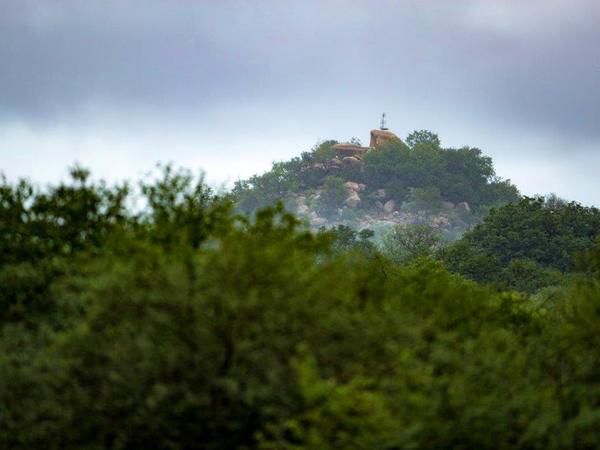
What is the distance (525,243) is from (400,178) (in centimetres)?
10280

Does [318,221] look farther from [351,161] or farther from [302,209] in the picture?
[351,161]

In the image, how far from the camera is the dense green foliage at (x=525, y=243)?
277 feet

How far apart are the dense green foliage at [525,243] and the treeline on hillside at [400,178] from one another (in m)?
89.0

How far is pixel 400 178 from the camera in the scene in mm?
194375

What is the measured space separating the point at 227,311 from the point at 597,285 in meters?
12.3

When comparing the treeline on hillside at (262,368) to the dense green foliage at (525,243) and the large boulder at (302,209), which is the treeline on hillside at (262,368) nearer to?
the dense green foliage at (525,243)

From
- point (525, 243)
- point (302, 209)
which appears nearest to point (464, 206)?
point (302, 209)

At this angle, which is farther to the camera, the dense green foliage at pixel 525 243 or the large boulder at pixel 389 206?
the large boulder at pixel 389 206

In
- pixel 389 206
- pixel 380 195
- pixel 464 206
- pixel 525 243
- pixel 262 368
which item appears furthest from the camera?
pixel 380 195

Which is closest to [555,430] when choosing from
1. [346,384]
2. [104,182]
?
[346,384]

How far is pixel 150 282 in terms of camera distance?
65.5 ft

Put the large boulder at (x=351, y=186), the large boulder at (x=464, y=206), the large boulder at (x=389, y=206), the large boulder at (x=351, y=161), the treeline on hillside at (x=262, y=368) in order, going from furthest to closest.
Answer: the large boulder at (x=351, y=161) < the large boulder at (x=351, y=186) < the large boulder at (x=389, y=206) < the large boulder at (x=464, y=206) < the treeline on hillside at (x=262, y=368)

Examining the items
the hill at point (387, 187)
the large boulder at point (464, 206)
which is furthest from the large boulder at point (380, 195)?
the large boulder at point (464, 206)

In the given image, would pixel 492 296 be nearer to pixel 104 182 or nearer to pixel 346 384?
pixel 104 182
